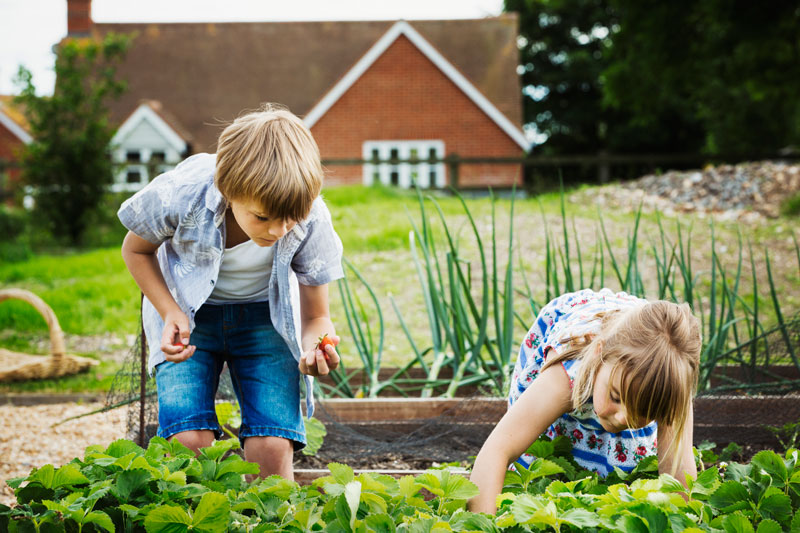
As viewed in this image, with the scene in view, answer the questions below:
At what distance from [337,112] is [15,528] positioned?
54.2 ft

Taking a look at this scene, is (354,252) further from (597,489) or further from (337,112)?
(337,112)

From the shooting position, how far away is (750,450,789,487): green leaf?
1325 mm

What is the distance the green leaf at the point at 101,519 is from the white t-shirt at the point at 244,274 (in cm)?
88

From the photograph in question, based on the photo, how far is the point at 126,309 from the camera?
5551 mm

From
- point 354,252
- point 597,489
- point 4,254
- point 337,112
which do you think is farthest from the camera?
point 337,112

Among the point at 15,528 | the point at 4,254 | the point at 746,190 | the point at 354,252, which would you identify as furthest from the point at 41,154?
the point at 15,528

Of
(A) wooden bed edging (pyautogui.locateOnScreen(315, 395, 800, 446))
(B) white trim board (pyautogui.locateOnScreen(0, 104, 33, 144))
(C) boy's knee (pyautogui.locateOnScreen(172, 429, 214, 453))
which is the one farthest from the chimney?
(C) boy's knee (pyautogui.locateOnScreen(172, 429, 214, 453))

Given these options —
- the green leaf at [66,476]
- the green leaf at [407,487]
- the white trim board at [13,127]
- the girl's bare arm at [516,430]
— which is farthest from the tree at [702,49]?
the white trim board at [13,127]

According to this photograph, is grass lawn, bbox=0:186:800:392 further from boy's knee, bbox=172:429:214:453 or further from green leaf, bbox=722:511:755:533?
green leaf, bbox=722:511:755:533

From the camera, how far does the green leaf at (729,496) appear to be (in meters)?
1.26

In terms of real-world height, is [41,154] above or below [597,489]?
above

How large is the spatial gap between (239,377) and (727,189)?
927 cm

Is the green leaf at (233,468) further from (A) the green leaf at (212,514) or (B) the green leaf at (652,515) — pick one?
(B) the green leaf at (652,515)

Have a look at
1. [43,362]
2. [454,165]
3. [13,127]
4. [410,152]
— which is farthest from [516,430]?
[13,127]
